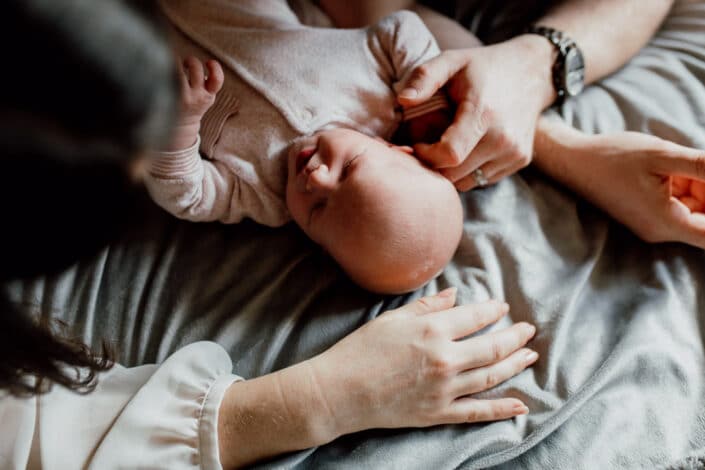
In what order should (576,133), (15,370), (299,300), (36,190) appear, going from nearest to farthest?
(36,190) < (15,370) < (299,300) < (576,133)

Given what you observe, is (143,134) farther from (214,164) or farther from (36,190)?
(214,164)

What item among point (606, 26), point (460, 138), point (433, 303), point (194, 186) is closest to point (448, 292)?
point (433, 303)

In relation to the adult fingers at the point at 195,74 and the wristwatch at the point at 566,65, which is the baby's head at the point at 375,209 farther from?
the wristwatch at the point at 566,65

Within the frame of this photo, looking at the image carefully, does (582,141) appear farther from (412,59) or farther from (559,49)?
(412,59)

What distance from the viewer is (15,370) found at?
0.72 metres

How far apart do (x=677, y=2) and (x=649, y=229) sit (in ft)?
2.02

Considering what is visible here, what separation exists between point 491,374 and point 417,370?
13 centimetres

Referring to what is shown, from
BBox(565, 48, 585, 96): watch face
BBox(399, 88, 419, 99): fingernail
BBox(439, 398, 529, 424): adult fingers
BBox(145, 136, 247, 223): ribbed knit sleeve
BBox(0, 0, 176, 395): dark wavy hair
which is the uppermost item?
BBox(0, 0, 176, 395): dark wavy hair

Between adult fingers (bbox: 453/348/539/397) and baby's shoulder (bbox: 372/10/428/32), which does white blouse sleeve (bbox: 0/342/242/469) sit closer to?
adult fingers (bbox: 453/348/539/397)

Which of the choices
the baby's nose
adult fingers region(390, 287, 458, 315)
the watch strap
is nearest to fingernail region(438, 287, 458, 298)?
adult fingers region(390, 287, 458, 315)

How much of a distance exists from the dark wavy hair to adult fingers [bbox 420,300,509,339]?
0.54 metres

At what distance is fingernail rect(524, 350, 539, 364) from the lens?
95 centimetres

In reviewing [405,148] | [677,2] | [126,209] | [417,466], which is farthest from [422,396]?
[677,2]

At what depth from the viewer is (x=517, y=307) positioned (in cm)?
101
